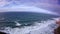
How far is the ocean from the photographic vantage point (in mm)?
1298

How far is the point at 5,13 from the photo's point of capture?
1336 millimetres

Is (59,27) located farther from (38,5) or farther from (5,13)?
(5,13)

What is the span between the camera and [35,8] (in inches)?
53.5

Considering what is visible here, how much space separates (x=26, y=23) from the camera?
52.4 inches

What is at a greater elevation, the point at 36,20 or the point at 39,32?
the point at 36,20

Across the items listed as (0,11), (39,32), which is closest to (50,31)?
(39,32)

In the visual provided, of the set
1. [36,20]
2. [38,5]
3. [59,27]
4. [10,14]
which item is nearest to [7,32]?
[10,14]

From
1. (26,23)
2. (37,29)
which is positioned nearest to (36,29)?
(37,29)

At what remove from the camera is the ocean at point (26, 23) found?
1298 millimetres

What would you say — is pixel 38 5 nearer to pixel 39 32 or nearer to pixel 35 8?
pixel 35 8

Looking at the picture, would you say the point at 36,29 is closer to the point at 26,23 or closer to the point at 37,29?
the point at 37,29

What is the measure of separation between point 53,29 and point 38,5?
37cm

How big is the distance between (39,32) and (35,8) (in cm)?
33

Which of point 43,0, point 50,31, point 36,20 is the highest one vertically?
point 43,0
